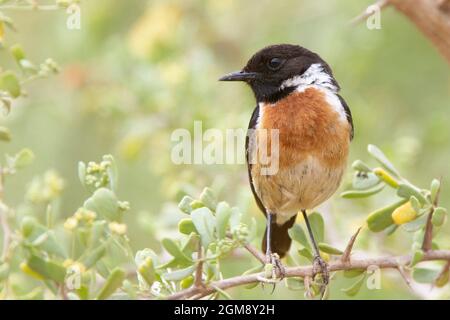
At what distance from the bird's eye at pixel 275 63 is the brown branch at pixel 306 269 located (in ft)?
4.55

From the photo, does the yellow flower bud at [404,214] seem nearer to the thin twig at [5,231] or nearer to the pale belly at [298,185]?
the pale belly at [298,185]

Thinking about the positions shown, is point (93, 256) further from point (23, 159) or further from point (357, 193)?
point (357, 193)

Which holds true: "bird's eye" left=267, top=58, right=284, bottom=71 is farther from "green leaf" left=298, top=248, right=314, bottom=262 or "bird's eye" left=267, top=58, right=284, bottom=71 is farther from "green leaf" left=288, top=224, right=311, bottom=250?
"green leaf" left=298, top=248, right=314, bottom=262

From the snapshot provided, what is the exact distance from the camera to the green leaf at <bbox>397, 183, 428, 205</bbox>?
11.1 ft

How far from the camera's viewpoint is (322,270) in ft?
12.0

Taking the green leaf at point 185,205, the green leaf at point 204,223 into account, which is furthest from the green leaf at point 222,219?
the green leaf at point 185,205

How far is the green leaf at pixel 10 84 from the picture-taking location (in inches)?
124

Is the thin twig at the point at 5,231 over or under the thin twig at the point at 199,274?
over

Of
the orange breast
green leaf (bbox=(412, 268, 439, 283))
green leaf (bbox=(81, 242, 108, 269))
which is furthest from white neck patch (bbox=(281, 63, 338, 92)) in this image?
green leaf (bbox=(81, 242, 108, 269))

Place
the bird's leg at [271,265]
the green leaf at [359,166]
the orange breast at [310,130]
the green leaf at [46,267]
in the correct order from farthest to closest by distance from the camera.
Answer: the orange breast at [310,130] < the green leaf at [359,166] < the bird's leg at [271,265] < the green leaf at [46,267]

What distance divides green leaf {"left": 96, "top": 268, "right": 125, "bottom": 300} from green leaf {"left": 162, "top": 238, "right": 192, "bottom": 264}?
0.23m

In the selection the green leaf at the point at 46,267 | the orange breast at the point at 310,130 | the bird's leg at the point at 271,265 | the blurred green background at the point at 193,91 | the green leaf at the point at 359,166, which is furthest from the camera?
Answer: the blurred green background at the point at 193,91

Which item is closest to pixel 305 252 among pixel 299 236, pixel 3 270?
pixel 299 236
